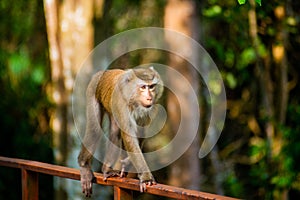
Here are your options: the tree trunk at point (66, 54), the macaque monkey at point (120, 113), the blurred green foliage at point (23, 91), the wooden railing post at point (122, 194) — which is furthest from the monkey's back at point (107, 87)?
the blurred green foliage at point (23, 91)

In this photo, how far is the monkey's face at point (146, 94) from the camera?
402 cm

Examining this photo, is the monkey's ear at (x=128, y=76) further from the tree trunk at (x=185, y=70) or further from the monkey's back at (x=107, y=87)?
the tree trunk at (x=185, y=70)

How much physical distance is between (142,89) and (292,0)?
416cm

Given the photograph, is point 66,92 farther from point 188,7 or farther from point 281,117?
point 281,117

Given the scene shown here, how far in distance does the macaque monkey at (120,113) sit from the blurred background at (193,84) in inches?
89.2

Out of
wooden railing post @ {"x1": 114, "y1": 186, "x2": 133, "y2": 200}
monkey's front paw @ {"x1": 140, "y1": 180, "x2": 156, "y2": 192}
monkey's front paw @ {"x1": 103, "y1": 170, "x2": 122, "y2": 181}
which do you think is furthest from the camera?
monkey's front paw @ {"x1": 103, "y1": 170, "x2": 122, "y2": 181}

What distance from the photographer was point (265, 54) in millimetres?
8078

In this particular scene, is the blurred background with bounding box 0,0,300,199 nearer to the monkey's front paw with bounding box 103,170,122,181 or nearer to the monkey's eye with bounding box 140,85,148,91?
the monkey's eye with bounding box 140,85,148,91

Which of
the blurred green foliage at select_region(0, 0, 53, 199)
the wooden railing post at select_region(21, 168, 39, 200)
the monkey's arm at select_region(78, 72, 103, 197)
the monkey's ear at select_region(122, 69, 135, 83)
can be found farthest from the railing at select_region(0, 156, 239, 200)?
the blurred green foliage at select_region(0, 0, 53, 199)

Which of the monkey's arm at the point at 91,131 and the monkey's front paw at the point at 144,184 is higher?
the monkey's arm at the point at 91,131

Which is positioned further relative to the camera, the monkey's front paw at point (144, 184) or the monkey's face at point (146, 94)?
the monkey's face at point (146, 94)

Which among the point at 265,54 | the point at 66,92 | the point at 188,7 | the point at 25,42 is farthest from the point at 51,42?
the point at 25,42

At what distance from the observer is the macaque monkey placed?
3990 millimetres

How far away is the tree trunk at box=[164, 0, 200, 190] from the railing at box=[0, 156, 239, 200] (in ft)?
7.99
